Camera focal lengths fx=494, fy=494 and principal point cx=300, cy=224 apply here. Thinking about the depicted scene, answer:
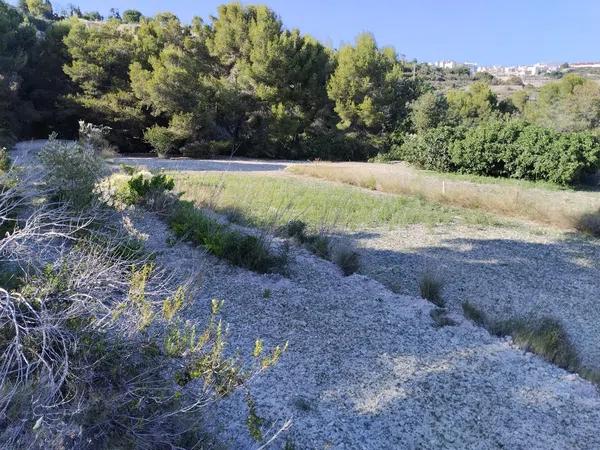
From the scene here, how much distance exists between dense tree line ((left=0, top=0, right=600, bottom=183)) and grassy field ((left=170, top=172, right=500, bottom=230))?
7.19 meters

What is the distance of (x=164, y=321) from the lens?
3252mm

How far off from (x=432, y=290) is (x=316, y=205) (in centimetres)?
480

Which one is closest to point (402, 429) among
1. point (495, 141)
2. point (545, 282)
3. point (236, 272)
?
point (236, 272)

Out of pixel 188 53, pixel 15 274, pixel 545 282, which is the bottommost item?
pixel 545 282

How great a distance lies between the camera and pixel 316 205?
32.3 feet

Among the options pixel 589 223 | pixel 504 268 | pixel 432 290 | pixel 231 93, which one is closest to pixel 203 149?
pixel 231 93

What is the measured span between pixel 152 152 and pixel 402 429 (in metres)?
20.0

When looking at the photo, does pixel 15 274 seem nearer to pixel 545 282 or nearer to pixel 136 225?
pixel 136 225

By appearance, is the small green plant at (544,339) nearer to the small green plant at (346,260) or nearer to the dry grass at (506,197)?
the small green plant at (346,260)

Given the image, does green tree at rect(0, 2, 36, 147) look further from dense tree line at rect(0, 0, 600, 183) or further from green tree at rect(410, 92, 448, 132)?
green tree at rect(410, 92, 448, 132)

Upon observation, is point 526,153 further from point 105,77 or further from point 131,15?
point 131,15

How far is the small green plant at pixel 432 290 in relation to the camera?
17.1ft

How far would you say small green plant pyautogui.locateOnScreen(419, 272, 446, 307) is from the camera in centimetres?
520

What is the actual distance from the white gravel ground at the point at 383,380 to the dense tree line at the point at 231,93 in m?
14.1
